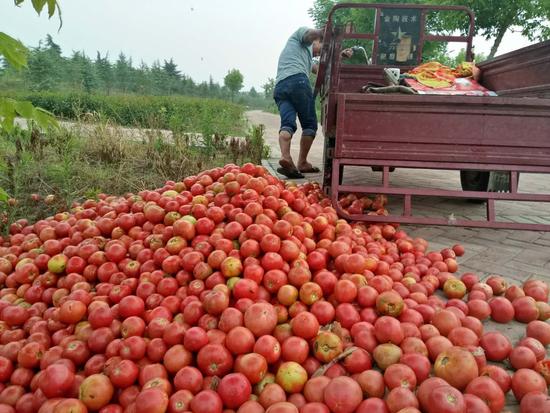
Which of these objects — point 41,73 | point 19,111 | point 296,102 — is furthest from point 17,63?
point 41,73

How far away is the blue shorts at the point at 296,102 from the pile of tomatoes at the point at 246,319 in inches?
124

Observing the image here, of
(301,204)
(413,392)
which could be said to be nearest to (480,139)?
(301,204)

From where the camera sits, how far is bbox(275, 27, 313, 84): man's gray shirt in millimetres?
5902

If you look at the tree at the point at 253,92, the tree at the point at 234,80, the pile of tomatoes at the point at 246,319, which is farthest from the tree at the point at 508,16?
the tree at the point at 253,92

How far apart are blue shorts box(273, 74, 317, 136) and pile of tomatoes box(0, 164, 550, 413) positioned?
314 centimetres

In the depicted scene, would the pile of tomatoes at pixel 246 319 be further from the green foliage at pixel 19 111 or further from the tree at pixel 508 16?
the tree at pixel 508 16

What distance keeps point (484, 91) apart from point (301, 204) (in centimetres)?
336

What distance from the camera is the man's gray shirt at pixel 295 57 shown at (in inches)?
232

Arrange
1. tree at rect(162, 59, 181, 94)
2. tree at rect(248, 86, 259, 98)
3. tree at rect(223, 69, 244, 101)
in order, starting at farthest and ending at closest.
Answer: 1. tree at rect(248, 86, 259, 98)
2. tree at rect(223, 69, 244, 101)
3. tree at rect(162, 59, 181, 94)

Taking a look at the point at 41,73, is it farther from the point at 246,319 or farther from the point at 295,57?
the point at 246,319

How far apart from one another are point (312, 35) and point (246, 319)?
505cm

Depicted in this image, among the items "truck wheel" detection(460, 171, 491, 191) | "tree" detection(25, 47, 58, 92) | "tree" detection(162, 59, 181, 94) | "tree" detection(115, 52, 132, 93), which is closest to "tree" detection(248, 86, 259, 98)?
"tree" detection(162, 59, 181, 94)

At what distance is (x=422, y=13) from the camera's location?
632cm

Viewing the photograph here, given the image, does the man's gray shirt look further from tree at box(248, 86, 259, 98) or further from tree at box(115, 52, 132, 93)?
tree at box(248, 86, 259, 98)
